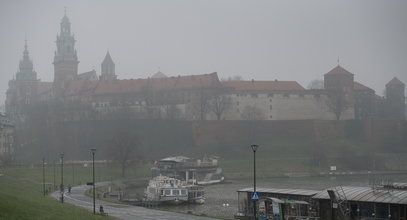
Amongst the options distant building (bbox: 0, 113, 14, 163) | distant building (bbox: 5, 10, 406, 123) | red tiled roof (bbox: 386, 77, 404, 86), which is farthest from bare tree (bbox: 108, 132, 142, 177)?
red tiled roof (bbox: 386, 77, 404, 86)

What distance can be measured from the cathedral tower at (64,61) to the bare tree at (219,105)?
32678 mm

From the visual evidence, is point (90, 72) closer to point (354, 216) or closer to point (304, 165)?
point (304, 165)

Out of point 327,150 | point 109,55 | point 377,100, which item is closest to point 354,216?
point 327,150

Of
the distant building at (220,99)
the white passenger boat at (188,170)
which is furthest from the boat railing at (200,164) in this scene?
the distant building at (220,99)

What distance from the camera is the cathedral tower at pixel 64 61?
4862 inches

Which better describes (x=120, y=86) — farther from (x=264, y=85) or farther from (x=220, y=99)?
(x=264, y=85)

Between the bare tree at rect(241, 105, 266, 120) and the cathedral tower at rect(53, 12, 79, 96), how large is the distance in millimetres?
36127

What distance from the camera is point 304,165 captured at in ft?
270

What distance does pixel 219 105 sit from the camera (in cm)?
10250

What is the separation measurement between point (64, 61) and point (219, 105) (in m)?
35.3

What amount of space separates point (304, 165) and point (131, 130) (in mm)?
24433

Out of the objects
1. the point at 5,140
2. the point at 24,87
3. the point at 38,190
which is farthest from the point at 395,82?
the point at 38,190

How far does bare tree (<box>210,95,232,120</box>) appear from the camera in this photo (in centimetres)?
10189

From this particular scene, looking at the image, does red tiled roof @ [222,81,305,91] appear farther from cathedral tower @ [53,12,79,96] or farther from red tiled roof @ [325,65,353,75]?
cathedral tower @ [53,12,79,96]
